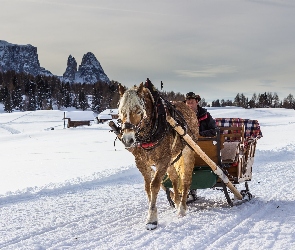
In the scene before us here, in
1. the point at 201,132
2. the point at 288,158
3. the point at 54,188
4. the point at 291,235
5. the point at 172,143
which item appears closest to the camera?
the point at 291,235

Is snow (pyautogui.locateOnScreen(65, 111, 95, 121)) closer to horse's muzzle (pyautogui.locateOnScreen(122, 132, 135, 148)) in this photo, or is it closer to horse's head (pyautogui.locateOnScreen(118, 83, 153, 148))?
horse's head (pyautogui.locateOnScreen(118, 83, 153, 148))

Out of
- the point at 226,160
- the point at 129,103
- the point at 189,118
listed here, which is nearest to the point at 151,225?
the point at 129,103

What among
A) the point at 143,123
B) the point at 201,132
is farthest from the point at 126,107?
the point at 201,132

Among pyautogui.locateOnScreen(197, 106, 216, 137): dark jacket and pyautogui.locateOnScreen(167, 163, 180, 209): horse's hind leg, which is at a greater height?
pyautogui.locateOnScreen(197, 106, 216, 137): dark jacket

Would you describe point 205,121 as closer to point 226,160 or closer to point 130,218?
point 226,160

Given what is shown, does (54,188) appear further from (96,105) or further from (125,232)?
(96,105)

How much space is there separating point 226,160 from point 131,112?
3213mm

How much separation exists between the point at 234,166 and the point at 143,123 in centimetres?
270

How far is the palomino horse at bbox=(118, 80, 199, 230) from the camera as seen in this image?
469 centimetres

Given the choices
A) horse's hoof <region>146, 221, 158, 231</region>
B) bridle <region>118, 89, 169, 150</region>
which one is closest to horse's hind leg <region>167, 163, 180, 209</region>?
horse's hoof <region>146, 221, 158, 231</region>

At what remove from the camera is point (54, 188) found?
27.6ft

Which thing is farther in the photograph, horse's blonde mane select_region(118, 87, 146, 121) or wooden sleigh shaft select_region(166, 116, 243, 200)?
wooden sleigh shaft select_region(166, 116, 243, 200)

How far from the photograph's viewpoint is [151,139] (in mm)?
5141

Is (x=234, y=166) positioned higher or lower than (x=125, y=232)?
higher
